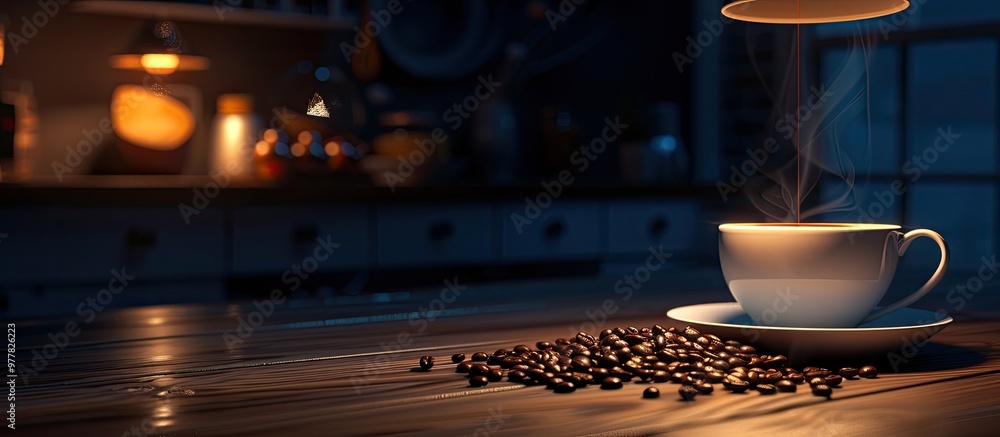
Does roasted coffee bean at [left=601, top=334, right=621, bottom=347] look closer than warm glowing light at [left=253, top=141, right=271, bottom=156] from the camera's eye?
Yes

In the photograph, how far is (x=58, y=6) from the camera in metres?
3.01

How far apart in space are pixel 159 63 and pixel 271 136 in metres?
0.39

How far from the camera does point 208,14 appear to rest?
3078mm

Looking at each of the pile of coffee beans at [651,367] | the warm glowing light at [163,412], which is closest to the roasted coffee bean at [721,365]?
the pile of coffee beans at [651,367]

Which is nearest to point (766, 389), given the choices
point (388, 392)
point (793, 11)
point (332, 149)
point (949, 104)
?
point (388, 392)

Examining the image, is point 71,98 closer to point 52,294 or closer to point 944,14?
point 52,294

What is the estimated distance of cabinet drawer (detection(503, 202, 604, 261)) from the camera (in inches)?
120

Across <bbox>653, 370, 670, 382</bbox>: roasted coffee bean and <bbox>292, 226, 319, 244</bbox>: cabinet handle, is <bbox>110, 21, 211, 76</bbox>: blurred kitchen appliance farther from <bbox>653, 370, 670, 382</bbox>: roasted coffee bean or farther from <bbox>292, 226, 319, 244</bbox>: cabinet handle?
<bbox>653, 370, 670, 382</bbox>: roasted coffee bean

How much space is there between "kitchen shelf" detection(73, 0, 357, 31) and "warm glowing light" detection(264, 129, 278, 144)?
342 millimetres

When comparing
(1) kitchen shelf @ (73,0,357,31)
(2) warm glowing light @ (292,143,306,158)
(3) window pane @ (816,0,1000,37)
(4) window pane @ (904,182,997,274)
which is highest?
(3) window pane @ (816,0,1000,37)

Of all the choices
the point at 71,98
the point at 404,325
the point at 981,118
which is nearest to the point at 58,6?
the point at 71,98

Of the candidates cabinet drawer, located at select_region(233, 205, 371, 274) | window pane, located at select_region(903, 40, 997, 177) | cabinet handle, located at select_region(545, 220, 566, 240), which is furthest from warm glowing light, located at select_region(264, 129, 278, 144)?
window pane, located at select_region(903, 40, 997, 177)

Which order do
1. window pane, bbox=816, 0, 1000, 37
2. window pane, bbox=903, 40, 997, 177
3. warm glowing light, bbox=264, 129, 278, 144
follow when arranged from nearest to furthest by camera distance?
warm glowing light, bbox=264, 129, 278, 144, window pane, bbox=816, 0, 1000, 37, window pane, bbox=903, 40, 997, 177

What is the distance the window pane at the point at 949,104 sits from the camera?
12.5 ft
